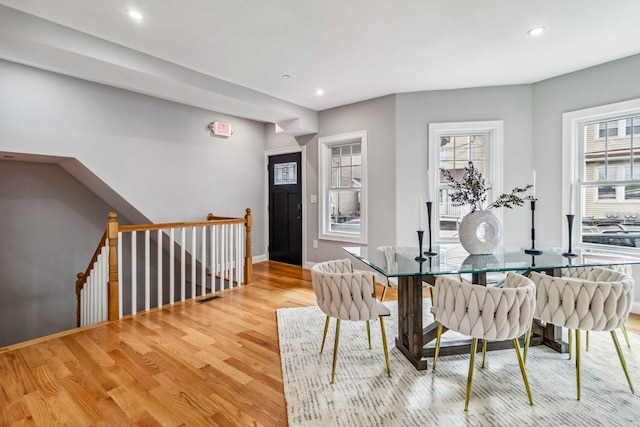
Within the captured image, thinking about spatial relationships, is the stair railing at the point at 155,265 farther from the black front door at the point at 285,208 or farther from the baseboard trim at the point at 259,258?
the black front door at the point at 285,208

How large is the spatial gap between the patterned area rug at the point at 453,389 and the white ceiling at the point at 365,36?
256 centimetres

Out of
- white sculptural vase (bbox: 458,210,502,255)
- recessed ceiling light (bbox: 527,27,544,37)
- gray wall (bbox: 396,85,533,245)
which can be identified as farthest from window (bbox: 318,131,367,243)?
recessed ceiling light (bbox: 527,27,544,37)

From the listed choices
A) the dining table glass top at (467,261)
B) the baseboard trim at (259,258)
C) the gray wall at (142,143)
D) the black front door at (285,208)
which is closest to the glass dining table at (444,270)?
the dining table glass top at (467,261)

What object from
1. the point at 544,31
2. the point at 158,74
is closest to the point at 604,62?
the point at 544,31

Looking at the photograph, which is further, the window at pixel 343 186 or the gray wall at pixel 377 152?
the window at pixel 343 186

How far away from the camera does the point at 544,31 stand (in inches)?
101

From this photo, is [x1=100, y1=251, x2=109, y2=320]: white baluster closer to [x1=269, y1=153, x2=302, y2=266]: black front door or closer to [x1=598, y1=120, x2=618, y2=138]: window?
[x1=269, y1=153, x2=302, y2=266]: black front door

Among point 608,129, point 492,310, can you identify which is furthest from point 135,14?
point 608,129

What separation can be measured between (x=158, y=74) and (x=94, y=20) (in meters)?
0.67

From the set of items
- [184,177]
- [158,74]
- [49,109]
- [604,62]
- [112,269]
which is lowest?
[112,269]

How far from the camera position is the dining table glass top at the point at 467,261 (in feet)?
6.52

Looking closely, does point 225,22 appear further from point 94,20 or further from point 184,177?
point 184,177

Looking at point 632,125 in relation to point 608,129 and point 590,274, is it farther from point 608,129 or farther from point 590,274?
point 590,274

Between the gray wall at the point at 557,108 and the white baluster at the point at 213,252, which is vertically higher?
the gray wall at the point at 557,108
